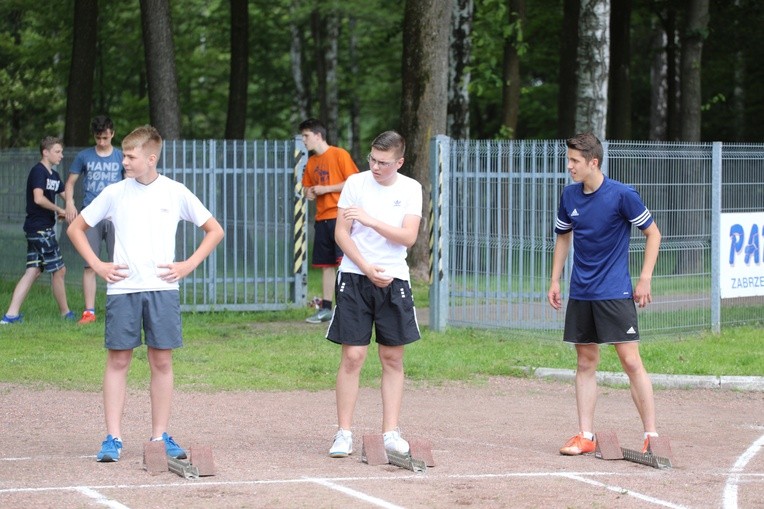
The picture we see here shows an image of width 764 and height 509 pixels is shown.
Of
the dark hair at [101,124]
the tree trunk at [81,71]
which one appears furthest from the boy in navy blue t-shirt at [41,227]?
the tree trunk at [81,71]

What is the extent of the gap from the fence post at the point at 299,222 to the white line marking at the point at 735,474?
8.57m

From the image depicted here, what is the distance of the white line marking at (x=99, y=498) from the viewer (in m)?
6.93

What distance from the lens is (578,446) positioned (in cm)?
880

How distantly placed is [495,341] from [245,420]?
515cm

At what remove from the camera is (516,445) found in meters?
9.23

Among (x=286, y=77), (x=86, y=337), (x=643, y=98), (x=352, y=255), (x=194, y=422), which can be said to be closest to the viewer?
(x=352, y=255)

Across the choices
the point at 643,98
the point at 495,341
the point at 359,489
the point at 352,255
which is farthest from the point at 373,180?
the point at 643,98

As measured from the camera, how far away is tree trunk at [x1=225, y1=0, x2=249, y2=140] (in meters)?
30.1

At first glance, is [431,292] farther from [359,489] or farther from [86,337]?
[359,489]

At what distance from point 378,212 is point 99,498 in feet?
8.16

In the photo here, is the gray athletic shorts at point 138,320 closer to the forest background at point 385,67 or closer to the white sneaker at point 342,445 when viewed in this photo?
the white sneaker at point 342,445

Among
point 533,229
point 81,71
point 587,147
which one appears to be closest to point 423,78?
point 533,229

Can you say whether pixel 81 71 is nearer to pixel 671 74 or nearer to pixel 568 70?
pixel 568 70

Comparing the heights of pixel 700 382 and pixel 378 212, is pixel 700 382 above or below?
below
